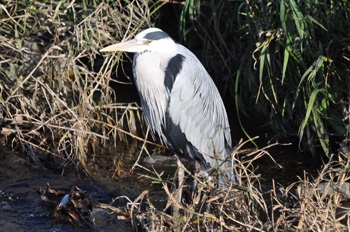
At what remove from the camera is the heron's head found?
3.23m

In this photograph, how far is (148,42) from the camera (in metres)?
3.28

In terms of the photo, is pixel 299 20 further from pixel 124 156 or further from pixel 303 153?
pixel 124 156

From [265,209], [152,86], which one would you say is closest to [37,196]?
[152,86]

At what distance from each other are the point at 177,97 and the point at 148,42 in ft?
1.28

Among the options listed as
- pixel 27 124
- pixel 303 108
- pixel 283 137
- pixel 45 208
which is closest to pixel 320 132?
pixel 303 108

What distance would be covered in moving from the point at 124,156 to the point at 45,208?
1071 millimetres

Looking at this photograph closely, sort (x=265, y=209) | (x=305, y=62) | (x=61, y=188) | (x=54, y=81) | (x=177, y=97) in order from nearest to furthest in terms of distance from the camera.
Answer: (x=265, y=209)
(x=177, y=97)
(x=61, y=188)
(x=305, y=62)
(x=54, y=81)

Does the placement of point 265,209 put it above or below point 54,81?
below

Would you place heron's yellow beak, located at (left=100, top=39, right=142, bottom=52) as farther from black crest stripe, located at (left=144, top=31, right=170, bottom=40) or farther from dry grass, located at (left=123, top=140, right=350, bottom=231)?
dry grass, located at (left=123, top=140, right=350, bottom=231)

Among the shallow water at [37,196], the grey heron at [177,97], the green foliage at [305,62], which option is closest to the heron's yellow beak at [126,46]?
the grey heron at [177,97]

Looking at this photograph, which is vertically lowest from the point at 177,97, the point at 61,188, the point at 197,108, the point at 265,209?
the point at 61,188

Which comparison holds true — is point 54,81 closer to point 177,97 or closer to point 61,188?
point 61,188

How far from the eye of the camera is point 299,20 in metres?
3.39

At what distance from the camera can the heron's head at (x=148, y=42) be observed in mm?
3230
